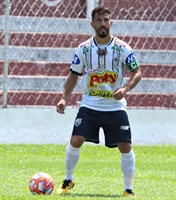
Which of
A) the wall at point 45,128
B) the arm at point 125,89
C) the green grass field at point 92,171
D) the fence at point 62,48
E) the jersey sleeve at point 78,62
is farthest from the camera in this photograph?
the fence at point 62,48

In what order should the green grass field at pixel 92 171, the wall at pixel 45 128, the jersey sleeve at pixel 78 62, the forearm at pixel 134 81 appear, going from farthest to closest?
the wall at pixel 45 128 < the jersey sleeve at pixel 78 62 < the green grass field at pixel 92 171 < the forearm at pixel 134 81

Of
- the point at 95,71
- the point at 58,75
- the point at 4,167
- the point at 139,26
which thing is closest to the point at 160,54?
the point at 139,26

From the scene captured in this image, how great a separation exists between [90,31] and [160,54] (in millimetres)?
1261

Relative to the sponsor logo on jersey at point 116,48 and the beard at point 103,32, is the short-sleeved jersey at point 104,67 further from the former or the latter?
the beard at point 103,32

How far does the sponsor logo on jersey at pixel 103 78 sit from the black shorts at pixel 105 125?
0.82ft

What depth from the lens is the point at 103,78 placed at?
6.37m

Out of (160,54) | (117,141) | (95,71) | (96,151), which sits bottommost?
(117,141)

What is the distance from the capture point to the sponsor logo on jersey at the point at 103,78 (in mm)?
6359

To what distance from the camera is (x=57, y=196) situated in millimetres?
5992

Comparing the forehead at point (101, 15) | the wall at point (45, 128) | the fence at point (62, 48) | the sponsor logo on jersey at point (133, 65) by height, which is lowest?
the sponsor logo on jersey at point (133, 65)

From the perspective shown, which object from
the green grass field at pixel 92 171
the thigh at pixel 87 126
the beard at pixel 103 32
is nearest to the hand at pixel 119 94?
the thigh at pixel 87 126

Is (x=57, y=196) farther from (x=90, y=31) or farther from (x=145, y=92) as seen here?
(x=90, y=31)

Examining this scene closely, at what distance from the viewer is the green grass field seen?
6297mm

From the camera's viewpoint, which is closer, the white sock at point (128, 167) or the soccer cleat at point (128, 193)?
the soccer cleat at point (128, 193)
